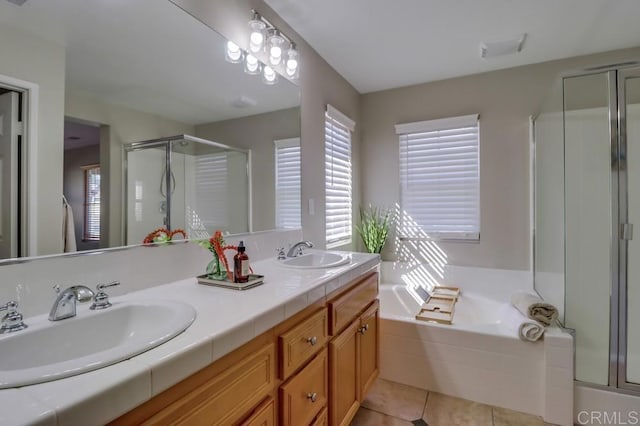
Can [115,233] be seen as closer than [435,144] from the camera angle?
Yes

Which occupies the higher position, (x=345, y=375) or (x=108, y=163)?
(x=108, y=163)

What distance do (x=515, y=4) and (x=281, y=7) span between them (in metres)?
1.36

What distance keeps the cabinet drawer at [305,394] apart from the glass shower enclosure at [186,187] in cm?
74

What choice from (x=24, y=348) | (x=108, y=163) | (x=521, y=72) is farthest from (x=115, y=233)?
(x=521, y=72)

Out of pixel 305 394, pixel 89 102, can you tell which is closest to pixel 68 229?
pixel 89 102

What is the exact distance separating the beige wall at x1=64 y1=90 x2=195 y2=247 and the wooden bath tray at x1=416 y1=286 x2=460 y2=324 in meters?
1.90

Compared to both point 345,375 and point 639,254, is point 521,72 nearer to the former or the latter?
point 639,254

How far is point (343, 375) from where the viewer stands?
57.7 inches

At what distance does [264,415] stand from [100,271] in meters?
0.70

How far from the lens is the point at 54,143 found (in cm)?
94

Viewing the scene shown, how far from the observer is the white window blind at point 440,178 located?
287cm

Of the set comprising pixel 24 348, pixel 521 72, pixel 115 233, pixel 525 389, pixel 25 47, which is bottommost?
pixel 525 389

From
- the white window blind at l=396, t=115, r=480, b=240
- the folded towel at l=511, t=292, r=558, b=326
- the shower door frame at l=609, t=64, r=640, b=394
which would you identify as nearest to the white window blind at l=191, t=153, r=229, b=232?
the folded towel at l=511, t=292, r=558, b=326

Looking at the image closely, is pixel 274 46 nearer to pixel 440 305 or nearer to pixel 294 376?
pixel 294 376
